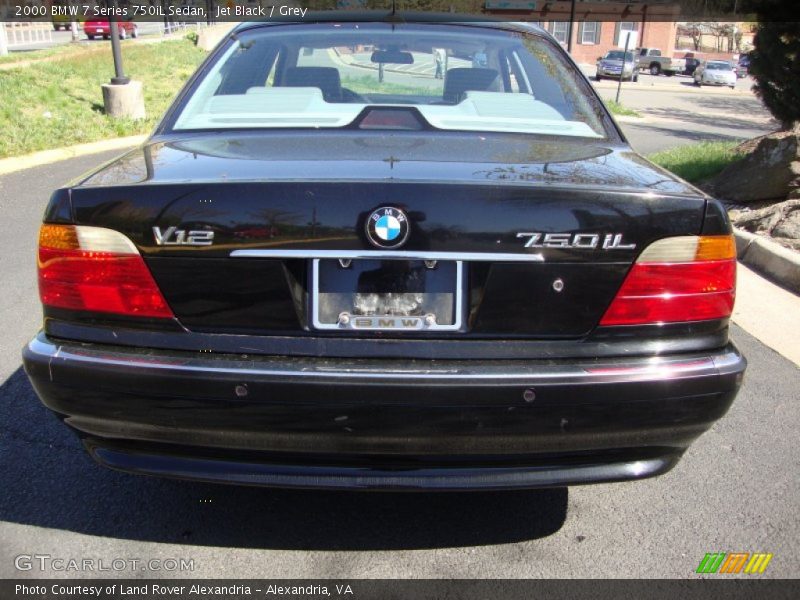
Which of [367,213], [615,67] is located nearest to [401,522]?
[367,213]

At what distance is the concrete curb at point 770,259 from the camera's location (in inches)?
211

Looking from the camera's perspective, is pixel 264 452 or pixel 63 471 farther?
pixel 63 471

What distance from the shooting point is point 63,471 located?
291 cm

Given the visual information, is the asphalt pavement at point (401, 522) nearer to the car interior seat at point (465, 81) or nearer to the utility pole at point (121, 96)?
the car interior seat at point (465, 81)

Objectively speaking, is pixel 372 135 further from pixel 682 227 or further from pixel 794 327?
pixel 794 327

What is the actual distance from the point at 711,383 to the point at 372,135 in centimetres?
138

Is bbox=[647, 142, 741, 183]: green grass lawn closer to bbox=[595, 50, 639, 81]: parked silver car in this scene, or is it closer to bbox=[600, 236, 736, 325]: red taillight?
bbox=[600, 236, 736, 325]: red taillight

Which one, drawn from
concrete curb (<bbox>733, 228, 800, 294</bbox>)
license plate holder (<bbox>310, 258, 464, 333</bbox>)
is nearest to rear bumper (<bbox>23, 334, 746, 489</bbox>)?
license plate holder (<bbox>310, 258, 464, 333</bbox>)

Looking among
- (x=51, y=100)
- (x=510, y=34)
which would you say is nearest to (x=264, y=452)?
(x=510, y=34)

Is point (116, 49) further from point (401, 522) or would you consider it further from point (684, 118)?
point (684, 118)

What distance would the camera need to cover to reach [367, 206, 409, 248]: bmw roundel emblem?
200cm

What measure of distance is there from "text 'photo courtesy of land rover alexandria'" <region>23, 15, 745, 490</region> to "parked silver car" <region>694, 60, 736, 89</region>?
1778 inches

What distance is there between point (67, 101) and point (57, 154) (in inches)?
145

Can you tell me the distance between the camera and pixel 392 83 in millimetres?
3650
